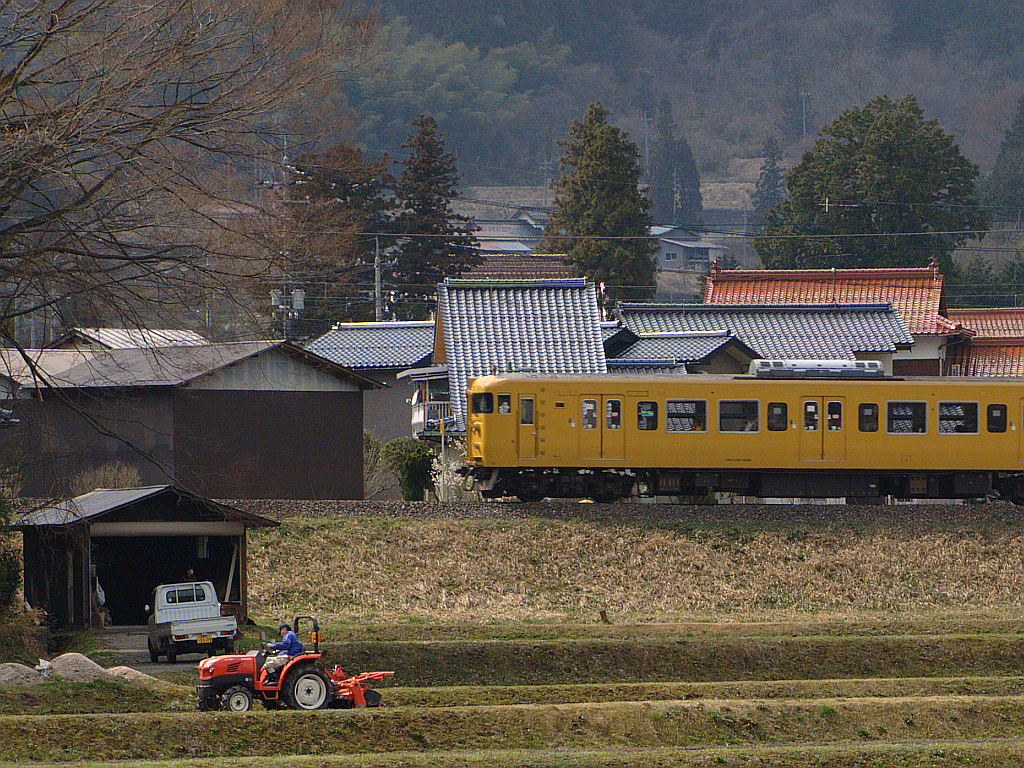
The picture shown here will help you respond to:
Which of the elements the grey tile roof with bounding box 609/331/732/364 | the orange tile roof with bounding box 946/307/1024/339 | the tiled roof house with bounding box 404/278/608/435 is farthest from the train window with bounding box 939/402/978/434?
the orange tile roof with bounding box 946/307/1024/339

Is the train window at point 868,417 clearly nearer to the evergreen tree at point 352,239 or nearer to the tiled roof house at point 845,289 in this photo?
the evergreen tree at point 352,239

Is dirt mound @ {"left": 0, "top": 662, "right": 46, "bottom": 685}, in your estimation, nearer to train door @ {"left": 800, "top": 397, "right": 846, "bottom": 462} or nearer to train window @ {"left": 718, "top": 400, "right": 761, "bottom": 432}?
train window @ {"left": 718, "top": 400, "right": 761, "bottom": 432}

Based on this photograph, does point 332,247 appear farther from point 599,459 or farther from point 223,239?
point 599,459

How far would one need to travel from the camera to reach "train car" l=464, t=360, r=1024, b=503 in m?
27.2

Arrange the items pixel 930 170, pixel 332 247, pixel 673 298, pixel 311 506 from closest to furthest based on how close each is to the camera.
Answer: pixel 332 247 < pixel 311 506 < pixel 930 170 < pixel 673 298

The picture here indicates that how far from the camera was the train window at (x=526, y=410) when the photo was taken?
2714 cm

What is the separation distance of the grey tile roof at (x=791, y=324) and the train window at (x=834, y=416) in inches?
483

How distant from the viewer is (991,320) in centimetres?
5538

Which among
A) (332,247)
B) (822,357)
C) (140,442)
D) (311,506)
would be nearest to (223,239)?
(332,247)

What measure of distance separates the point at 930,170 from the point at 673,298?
2104 inches

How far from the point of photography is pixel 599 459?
27.3 m

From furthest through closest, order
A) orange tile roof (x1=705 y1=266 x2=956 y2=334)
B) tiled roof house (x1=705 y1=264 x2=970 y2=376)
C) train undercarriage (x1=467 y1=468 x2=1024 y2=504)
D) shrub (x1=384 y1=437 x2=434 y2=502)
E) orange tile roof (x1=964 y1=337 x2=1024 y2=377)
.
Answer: orange tile roof (x1=705 y1=266 x2=956 y2=334)
tiled roof house (x1=705 y1=264 x2=970 y2=376)
orange tile roof (x1=964 y1=337 x2=1024 y2=377)
shrub (x1=384 y1=437 x2=434 y2=502)
train undercarriage (x1=467 y1=468 x2=1024 y2=504)

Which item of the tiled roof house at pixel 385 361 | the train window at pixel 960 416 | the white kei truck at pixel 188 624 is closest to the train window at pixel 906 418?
the train window at pixel 960 416

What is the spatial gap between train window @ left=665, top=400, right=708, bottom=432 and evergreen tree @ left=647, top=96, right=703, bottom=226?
436 ft
